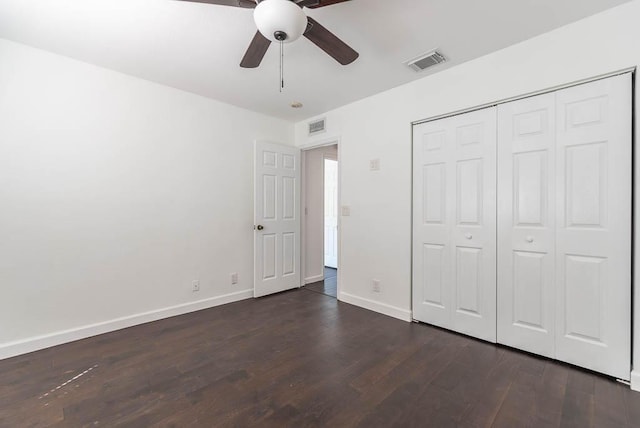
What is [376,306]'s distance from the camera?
327cm

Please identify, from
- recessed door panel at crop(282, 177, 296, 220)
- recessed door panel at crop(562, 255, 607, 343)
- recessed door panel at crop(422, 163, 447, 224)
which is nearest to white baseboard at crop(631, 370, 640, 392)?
recessed door panel at crop(562, 255, 607, 343)

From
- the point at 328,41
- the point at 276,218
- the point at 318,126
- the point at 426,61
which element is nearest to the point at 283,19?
the point at 328,41

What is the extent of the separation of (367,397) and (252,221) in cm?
260

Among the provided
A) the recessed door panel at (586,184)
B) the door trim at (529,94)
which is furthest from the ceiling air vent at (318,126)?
the recessed door panel at (586,184)

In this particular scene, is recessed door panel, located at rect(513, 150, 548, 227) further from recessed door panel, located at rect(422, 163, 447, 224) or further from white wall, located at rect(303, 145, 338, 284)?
white wall, located at rect(303, 145, 338, 284)

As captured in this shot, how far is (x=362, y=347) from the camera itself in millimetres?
2422

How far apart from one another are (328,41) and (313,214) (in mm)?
3066

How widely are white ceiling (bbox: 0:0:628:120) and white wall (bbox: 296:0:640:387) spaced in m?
0.12

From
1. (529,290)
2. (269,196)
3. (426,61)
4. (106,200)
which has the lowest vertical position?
(529,290)

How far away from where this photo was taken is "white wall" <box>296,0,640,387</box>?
1.94 meters

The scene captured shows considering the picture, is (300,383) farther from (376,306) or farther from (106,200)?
(106,200)

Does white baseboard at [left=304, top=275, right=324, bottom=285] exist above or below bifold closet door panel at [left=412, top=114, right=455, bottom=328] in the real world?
below

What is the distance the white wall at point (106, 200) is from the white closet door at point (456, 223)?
224cm

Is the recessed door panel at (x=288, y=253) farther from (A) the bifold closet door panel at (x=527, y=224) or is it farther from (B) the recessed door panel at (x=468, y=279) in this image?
(A) the bifold closet door panel at (x=527, y=224)
